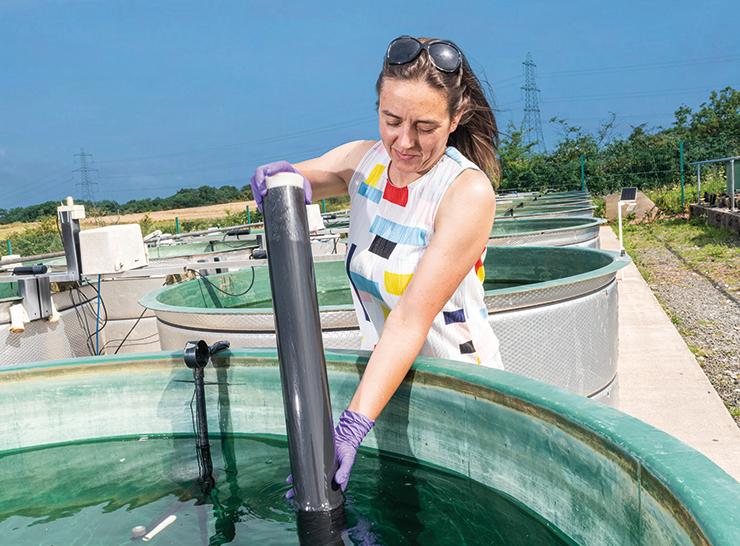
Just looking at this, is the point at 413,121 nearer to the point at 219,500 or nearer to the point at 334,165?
the point at 334,165

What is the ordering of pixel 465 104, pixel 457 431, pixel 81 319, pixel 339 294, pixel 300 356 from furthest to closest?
pixel 81 319 → pixel 339 294 → pixel 465 104 → pixel 457 431 → pixel 300 356

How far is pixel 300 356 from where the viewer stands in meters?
1.41

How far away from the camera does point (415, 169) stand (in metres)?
1.65

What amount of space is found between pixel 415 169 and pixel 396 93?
20 cm

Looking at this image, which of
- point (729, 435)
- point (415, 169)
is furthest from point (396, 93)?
point (729, 435)

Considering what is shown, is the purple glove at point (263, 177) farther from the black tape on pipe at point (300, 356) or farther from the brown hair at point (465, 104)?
the brown hair at point (465, 104)

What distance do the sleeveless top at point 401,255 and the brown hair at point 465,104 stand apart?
11cm

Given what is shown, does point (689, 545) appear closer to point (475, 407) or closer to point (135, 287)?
point (475, 407)

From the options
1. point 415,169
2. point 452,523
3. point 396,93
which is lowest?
point 452,523

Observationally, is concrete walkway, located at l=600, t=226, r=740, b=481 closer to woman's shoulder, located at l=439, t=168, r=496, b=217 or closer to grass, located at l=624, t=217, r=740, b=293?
woman's shoulder, located at l=439, t=168, r=496, b=217

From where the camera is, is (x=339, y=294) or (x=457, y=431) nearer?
(x=457, y=431)

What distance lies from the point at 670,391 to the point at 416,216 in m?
3.33

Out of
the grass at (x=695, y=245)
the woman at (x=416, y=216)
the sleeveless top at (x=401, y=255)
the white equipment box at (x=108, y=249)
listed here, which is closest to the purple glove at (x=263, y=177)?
the woman at (x=416, y=216)

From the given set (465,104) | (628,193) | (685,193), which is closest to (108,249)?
(465,104)
